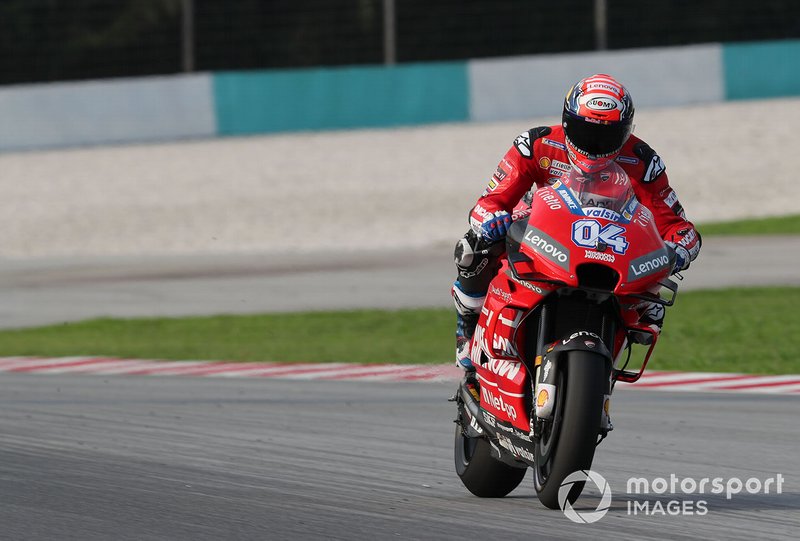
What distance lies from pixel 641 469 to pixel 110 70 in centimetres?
2081

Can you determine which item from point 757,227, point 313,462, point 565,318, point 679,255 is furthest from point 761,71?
point 565,318

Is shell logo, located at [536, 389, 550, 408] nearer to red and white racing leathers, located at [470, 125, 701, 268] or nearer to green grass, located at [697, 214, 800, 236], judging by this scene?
red and white racing leathers, located at [470, 125, 701, 268]

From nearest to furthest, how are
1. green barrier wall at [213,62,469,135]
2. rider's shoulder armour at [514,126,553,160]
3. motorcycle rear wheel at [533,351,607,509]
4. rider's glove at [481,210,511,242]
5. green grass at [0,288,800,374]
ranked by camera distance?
motorcycle rear wheel at [533,351,607,509], rider's glove at [481,210,511,242], rider's shoulder armour at [514,126,553,160], green grass at [0,288,800,374], green barrier wall at [213,62,469,135]

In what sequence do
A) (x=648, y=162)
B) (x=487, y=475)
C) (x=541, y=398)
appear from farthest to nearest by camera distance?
(x=487, y=475) < (x=648, y=162) < (x=541, y=398)

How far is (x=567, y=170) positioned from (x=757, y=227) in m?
13.3

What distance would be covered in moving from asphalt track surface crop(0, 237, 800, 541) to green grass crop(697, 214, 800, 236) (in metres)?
9.45

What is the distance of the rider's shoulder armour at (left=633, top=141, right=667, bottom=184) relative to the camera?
585 cm

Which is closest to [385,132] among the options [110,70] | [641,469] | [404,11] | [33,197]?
[404,11]

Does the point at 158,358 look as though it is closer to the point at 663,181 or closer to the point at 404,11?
the point at 663,181

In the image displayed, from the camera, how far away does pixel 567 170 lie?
5.91m

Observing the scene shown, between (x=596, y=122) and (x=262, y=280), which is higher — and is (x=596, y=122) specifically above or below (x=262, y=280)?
above

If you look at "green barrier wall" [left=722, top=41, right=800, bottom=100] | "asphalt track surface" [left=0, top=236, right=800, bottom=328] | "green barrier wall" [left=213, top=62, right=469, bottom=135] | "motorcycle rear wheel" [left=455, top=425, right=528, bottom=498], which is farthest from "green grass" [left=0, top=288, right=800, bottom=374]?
"green barrier wall" [left=722, top=41, right=800, bottom=100]

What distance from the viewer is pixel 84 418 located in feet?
27.3

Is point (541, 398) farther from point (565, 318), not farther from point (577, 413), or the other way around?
point (565, 318)
